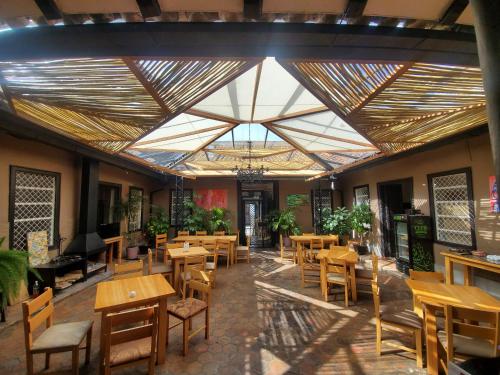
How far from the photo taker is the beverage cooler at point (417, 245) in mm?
5254

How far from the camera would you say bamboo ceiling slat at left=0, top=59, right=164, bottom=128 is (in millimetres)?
2008

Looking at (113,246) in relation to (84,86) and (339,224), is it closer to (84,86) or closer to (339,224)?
(84,86)

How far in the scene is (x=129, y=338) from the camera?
2080 millimetres

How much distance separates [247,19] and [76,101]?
227 cm

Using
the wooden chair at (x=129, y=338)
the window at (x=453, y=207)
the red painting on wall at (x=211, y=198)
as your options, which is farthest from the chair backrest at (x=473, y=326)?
the red painting on wall at (x=211, y=198)

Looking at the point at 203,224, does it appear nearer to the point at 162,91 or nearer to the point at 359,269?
the point at 359,269

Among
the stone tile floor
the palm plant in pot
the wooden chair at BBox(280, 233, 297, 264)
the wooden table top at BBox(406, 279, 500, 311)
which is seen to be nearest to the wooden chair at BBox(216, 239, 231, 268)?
the wooden chair at BBox(280, 233, 297, 264)

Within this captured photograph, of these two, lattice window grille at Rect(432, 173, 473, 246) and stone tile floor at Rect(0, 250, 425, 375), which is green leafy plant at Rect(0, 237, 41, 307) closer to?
stone tile floor at Rect(0, 250, 425, 375)

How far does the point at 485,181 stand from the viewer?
4191 millimetres

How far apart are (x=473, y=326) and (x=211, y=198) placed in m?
8.71

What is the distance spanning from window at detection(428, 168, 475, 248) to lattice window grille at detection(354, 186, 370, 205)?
2696mm

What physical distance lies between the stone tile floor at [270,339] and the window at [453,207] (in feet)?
4.95

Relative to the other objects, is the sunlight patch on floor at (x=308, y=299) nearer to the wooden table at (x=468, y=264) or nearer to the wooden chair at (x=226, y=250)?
the wooden chair at (x=226, y=250)

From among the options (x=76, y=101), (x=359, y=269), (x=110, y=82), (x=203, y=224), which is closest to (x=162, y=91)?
(x=110, y=82)
